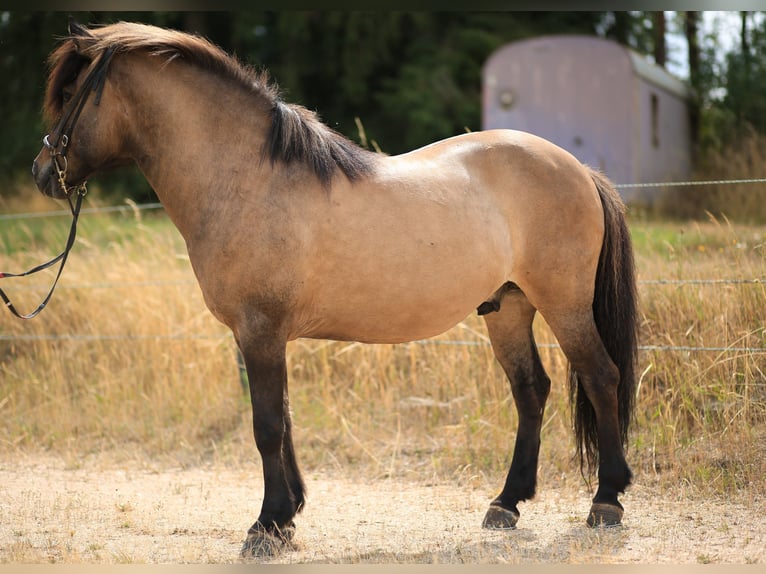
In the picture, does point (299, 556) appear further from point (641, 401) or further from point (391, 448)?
point (641, 401)

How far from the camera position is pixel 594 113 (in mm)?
12812

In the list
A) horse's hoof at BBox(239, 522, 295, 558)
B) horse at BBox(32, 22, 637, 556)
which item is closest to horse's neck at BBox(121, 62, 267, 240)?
horse at BBox(32, 22, 637, 556)

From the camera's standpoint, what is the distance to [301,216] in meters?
3.68

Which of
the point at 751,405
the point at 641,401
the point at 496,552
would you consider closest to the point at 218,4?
the point at 496,552

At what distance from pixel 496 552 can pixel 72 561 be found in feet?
6.24

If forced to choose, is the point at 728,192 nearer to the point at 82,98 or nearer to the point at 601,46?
the point at 601,46

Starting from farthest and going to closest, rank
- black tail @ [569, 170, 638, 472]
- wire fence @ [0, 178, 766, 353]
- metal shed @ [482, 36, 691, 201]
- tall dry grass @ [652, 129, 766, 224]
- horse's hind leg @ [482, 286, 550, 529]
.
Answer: metal shed @ [482, 36, 691, 201], tall dry grass @ [652, 129, 766, 224], wire fence @ [0, 178, 766, 353], horse's hind leg @ [482, 286, 550, 529], black tail @ [569, 170, 638, 472]

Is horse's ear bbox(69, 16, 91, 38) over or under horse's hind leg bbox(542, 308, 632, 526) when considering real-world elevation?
over

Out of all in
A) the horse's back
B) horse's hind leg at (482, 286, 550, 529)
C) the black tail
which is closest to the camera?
the horse's back

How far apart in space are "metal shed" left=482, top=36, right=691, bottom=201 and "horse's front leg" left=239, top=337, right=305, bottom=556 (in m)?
9.73

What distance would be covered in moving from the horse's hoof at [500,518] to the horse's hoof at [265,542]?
1055 mm

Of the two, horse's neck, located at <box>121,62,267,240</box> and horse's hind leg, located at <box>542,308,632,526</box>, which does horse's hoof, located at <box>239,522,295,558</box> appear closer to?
horse's neck, located at <box>121,62,267,240</box>

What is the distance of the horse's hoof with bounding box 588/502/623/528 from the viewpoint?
408cm

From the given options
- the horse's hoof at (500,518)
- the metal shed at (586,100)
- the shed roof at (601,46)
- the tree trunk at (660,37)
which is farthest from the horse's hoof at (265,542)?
the tree trunk at (660,37)
